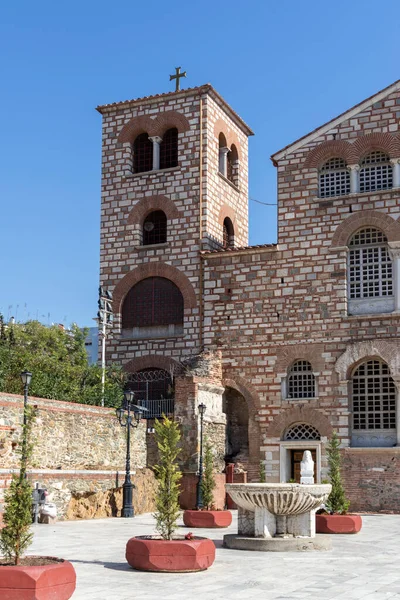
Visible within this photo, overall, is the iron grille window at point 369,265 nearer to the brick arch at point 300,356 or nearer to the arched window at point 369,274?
the arched window at point 369,274

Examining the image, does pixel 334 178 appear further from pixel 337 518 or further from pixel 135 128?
pixel 337 518

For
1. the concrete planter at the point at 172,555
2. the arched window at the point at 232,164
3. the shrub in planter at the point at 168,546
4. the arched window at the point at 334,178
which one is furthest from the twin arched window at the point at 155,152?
the concrete planter at the point at 172,555

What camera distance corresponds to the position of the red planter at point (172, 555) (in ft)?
38.0

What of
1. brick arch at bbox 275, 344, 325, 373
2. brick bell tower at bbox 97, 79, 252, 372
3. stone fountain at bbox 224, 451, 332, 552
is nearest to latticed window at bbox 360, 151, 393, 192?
brick arch at bbox 275, 344, 325, 373

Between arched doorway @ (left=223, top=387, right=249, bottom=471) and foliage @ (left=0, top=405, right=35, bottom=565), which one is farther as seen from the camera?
arched doorway @ (left=223, top=387, right=249, bottom=471)

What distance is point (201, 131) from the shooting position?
31641 millimetres

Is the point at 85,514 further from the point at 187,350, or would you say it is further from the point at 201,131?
the point at 201,131

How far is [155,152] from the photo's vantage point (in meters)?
32.4

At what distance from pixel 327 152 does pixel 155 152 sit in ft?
22.5

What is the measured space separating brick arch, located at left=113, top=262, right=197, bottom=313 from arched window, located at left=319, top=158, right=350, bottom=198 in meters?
5.80

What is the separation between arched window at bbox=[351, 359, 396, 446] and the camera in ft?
89.6

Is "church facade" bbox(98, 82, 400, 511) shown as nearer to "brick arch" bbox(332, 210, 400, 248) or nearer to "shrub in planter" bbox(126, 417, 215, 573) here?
"brick arch" bbox(332, 210, 400, 248)

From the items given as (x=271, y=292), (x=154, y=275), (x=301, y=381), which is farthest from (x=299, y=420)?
(x=154, y=275)

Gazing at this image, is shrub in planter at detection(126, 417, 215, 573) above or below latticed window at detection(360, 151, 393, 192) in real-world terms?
below
